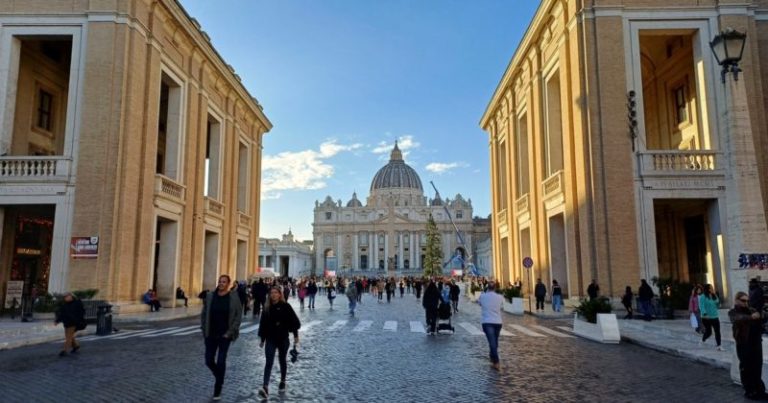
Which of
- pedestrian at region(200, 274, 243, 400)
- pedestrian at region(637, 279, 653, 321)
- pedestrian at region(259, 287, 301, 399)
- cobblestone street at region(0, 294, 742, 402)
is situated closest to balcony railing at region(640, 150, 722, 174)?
pedestrian at region(637, 279, 653, 321)

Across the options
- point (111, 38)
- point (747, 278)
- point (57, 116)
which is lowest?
point (747, 278)

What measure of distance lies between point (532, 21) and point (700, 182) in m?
11.8

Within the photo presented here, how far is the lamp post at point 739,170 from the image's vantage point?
9445 millimetres

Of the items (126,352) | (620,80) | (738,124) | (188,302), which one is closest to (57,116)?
(188,302)

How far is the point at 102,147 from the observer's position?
67.0 feet

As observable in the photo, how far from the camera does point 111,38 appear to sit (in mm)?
20922

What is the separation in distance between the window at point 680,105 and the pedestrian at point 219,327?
79.1ft

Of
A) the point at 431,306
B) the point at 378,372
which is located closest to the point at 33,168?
the point at 431,306

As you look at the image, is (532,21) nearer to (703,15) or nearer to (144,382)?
(703,15)

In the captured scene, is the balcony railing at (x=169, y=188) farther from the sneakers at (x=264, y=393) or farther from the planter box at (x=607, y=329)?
the planter box at (x=607, y=329)

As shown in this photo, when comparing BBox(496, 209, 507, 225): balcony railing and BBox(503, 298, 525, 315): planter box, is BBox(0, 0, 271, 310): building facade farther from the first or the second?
BBox(496, 209, 507, 225): balcony railing

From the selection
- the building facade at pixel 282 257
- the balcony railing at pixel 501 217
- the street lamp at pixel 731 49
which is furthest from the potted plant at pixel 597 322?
the building facade at pixel 282 257

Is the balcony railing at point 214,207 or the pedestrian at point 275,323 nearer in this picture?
the pedestrian at point 275,323

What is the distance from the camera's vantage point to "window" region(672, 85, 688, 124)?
991 inches
